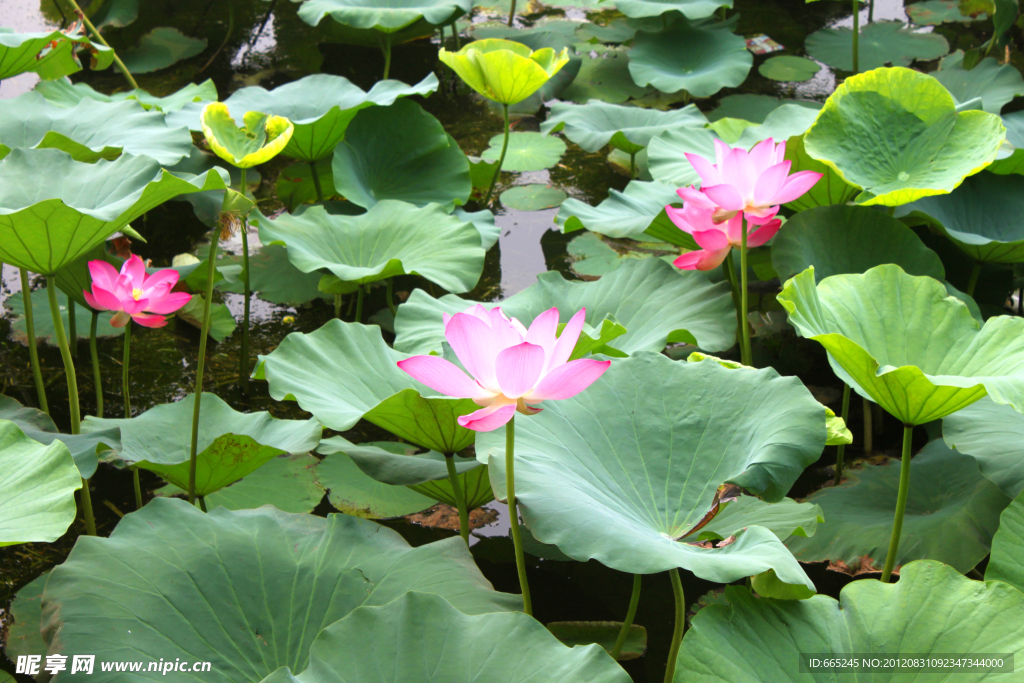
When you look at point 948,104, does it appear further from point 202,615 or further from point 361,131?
point 202,615

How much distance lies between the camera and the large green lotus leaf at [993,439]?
1114 millimetres

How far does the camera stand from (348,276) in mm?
1672

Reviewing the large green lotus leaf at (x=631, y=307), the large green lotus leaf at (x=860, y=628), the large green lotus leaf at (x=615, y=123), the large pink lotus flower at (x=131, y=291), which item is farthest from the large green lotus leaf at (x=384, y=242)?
the large green lotus leaf at (x=860, y=628)

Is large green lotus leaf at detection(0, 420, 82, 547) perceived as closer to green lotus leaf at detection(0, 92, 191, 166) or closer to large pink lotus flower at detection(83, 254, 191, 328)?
A: large pink lotus flower at detection(83, 254, 191, 328)

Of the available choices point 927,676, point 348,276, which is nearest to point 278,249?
point 348,276

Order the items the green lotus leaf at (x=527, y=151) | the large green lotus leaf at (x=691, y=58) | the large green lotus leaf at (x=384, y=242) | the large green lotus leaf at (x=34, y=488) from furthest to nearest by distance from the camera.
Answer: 1. the large green lotus leaf at (x=691, y=58)
2. the green lotus leaf at (x=527, y=151)
3. the large green lotus leaf at (x=384, y=242)
4. the large green lotus leaf at (x=34, y=488)

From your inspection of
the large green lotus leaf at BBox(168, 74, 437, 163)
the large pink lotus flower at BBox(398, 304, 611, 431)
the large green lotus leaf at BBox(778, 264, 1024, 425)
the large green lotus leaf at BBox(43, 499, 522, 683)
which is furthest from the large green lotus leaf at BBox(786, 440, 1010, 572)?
the large green lotus leaf at BBox(168, 74, 437, 163)

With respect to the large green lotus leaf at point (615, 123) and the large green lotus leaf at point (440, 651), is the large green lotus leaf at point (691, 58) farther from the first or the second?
the large green lotus leaf at point (440, 651)

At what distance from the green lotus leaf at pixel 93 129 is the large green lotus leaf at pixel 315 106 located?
0.66 ft

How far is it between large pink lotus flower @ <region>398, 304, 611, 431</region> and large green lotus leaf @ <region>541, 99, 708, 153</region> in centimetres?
154

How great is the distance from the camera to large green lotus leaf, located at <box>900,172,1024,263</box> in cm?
Result: 165

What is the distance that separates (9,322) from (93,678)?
1.52 metres

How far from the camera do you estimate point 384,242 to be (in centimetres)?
188

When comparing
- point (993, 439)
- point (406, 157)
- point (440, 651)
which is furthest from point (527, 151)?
point (440, 651)
